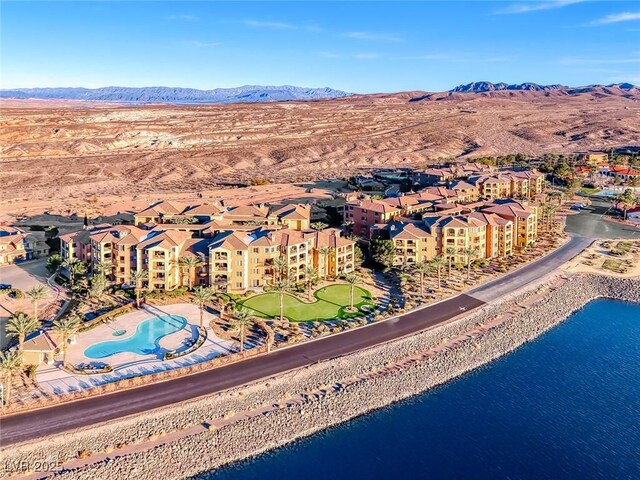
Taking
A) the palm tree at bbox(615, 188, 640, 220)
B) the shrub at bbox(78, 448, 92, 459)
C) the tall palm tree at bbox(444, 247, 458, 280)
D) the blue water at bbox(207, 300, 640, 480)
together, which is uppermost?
the palm tree at bbox(615, 188, 640, 220)

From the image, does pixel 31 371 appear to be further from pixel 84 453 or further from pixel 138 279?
pixel 138 279

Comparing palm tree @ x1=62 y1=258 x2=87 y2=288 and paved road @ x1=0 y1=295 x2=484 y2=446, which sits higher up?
palm tree @ x1=62 y1=258 x2=87 y2=288

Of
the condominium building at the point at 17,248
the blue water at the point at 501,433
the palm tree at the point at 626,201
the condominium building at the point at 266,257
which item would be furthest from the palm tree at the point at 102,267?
the palm tree at the point at 626,201

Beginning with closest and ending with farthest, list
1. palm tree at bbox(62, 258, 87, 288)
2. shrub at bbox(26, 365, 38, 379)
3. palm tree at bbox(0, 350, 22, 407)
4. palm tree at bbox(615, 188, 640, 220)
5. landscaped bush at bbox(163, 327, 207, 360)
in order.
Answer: palm tree at bbox(0, 350, 22, 407) → shrub at bbox(26, 365, 38, 379) → landscaped bush at bbox(163, 327, 207, 360) → palm tree at bbox(62, 258, 87, 288) → palm tree at bbox(615, 188, 640, 220)

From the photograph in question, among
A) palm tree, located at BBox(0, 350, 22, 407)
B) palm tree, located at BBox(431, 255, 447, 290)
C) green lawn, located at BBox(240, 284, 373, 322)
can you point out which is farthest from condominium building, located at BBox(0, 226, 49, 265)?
palm tree, located at BBox(431, 255, 447, 290)

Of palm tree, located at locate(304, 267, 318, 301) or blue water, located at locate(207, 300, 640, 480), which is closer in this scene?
blue water, located at locate(207, 300, 640, 480)

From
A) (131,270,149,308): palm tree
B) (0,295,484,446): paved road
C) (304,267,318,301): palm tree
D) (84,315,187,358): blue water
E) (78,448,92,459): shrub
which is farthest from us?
(304,267,318,301): palm tree

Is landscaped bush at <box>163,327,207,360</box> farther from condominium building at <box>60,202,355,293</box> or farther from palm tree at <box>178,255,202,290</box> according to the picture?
palm tree at <box>178,255,202,290</box>
